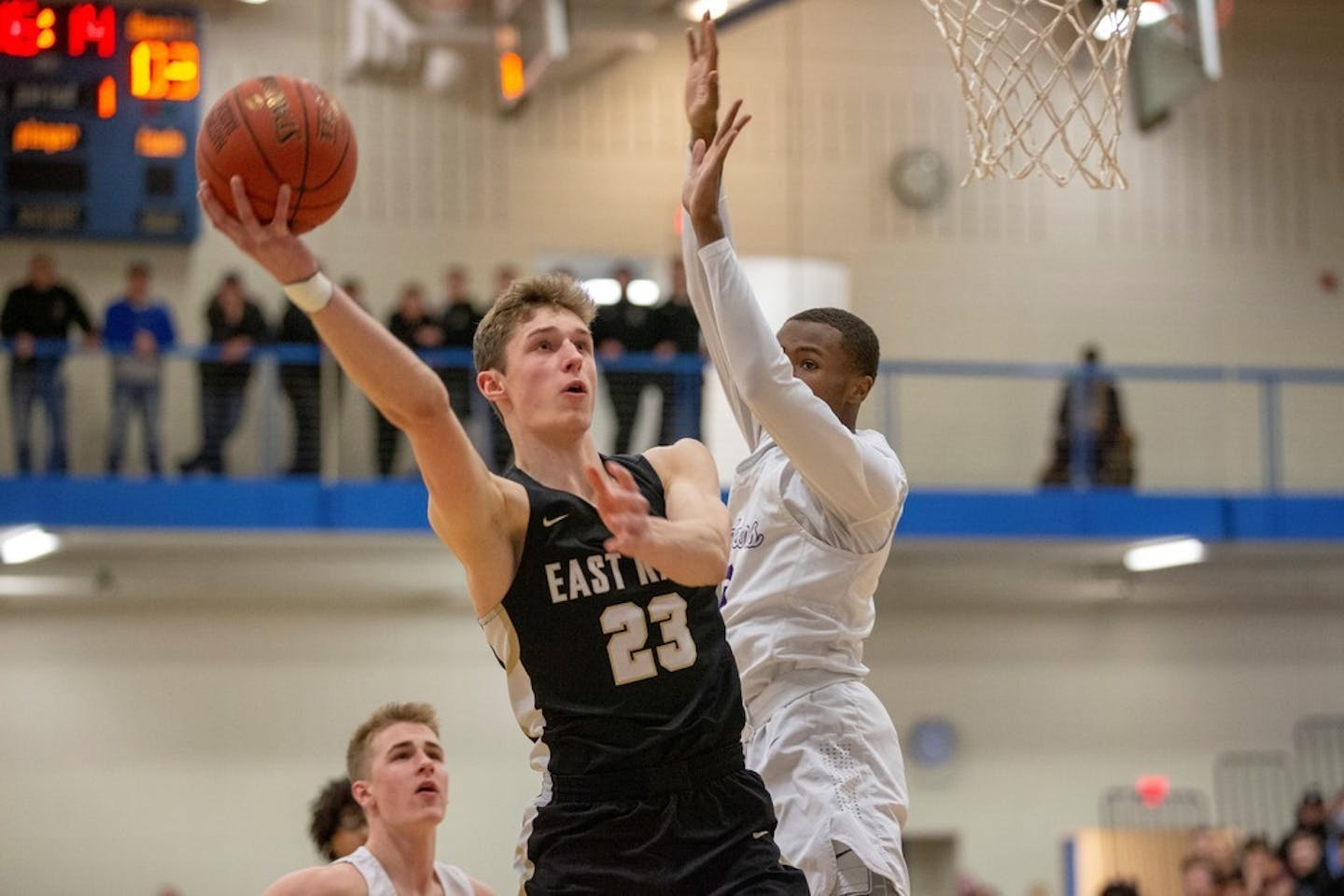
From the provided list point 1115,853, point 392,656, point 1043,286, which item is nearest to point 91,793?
point 392,656

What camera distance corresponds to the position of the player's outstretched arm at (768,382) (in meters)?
4.33

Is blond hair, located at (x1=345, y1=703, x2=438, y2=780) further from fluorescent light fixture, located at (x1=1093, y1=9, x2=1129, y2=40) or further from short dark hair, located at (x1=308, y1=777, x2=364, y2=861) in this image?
fluorescent light fixture, located at (x1=1093, y1=9, x2=1129, y2=40)

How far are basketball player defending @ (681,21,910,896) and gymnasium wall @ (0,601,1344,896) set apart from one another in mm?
12811

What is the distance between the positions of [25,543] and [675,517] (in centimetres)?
1247

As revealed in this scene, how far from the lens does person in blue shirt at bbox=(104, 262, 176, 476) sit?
1504cm

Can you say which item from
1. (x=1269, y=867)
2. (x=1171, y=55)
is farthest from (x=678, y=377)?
(x=1269, y=867)

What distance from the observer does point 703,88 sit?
4.59 m

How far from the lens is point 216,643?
17.1 meters

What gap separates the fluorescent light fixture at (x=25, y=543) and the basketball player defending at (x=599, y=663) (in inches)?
455

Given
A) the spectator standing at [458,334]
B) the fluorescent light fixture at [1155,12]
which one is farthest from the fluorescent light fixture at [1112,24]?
the spectator standing at [458,334]

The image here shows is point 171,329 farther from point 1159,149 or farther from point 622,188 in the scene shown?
point 1159,149

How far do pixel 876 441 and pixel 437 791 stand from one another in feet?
5.91

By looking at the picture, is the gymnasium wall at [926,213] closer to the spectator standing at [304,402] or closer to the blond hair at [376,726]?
the spectator standing at [304,402]

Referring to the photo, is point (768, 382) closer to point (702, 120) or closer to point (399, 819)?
point (702, 120)
